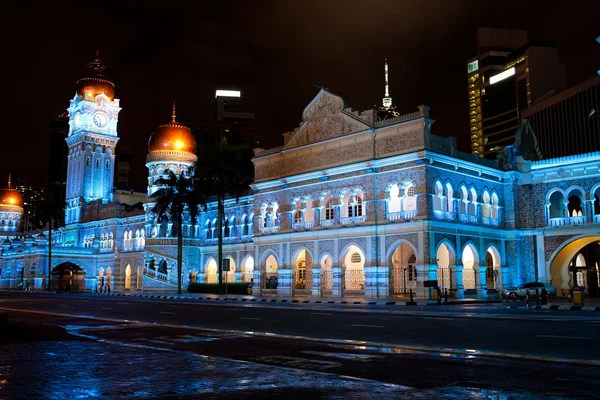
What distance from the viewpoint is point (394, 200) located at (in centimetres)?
3694

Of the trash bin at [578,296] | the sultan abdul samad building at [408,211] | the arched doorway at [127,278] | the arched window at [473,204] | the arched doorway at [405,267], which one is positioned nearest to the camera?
the trash bin at [578,296]

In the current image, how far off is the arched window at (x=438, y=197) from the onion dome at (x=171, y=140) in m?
36.0

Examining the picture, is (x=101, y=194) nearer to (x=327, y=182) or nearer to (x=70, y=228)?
(x=70, y=228)

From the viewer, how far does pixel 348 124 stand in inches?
1548

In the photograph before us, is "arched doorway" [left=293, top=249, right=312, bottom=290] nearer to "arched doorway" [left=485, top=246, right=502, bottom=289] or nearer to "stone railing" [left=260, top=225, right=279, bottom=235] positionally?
"stone railing" [left=260, top=225, right=279, bottom=235]

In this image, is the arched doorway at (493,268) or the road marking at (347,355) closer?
the road marking at (347,355)

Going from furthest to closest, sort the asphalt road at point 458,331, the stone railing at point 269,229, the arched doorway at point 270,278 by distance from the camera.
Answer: the arched doorway at point 270,278
the stone railing at point 269,229
the asphalt road at point 458,331

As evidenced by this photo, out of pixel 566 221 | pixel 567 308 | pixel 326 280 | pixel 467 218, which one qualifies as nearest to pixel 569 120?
pixel 566 221

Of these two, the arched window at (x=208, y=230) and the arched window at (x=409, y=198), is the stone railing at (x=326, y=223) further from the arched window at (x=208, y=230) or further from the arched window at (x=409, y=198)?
the arched window at (x=208, y=230)

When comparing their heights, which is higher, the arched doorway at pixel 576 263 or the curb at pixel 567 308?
the arched doorway at pixel 576 263

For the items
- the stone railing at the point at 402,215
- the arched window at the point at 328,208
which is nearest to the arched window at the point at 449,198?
the stone railing at the point at 402,215

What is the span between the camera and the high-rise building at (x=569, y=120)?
111500 mm

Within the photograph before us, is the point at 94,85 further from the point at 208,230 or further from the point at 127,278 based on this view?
the point at 208,230

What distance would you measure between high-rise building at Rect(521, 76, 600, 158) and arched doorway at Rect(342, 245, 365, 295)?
8138 cm
